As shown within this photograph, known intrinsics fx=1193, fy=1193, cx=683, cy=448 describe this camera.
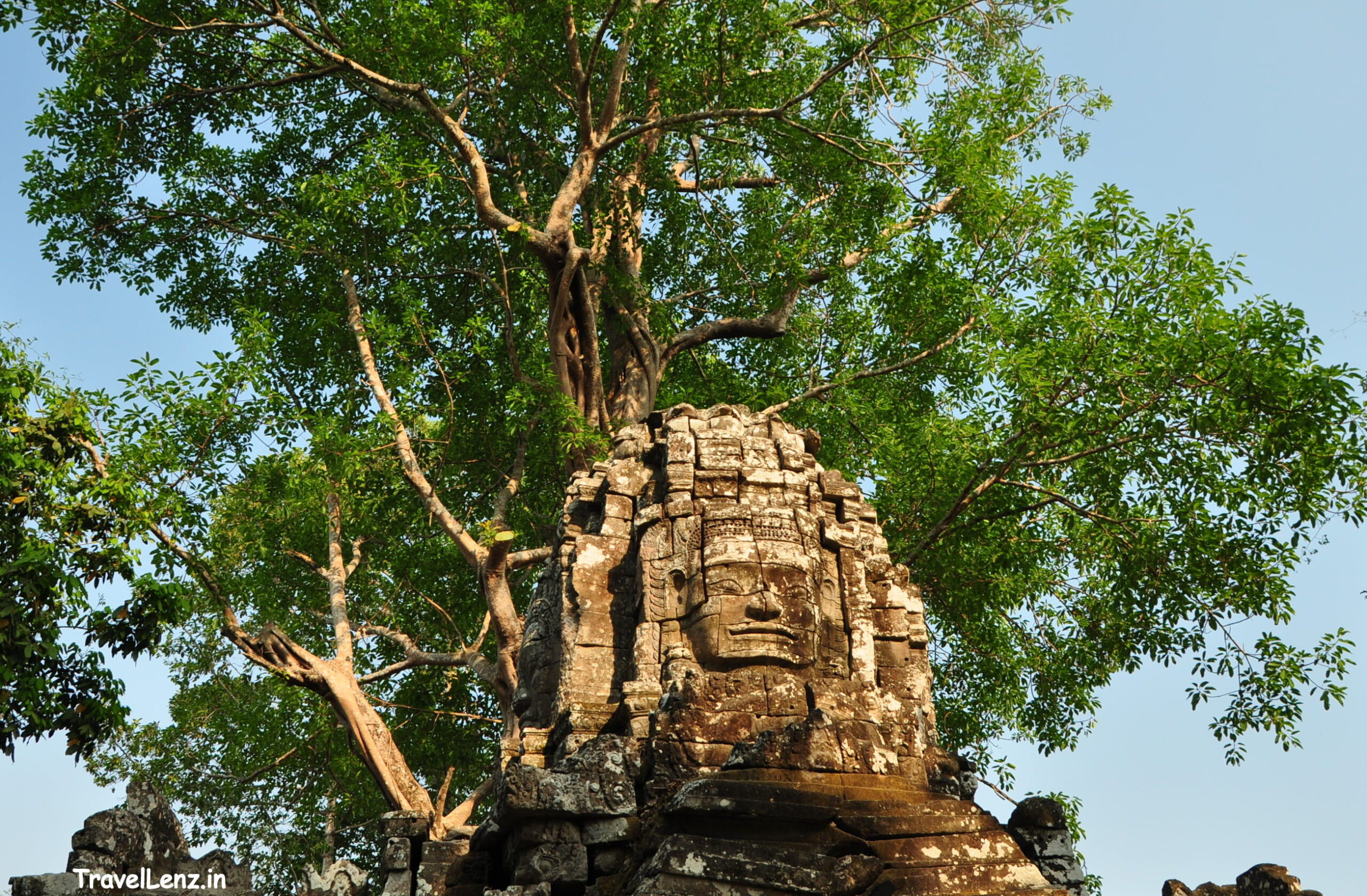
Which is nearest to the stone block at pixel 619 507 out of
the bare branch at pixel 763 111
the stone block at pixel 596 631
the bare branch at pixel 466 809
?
the stone block at pixel 596 631

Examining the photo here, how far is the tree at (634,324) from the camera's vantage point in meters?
13.8

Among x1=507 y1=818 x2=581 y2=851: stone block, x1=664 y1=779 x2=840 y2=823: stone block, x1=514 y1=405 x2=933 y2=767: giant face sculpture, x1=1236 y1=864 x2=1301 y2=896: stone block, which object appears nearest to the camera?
x1=664 y1=779 x2=840 y2=823: stone block

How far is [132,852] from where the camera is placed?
10477 mm

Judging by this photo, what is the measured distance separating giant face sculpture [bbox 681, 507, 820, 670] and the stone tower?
16mm

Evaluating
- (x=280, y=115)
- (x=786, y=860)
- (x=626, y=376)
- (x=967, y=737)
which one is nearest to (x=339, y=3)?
(x=280, y=115)

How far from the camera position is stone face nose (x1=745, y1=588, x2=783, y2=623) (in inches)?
345

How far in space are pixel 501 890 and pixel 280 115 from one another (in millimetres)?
14934

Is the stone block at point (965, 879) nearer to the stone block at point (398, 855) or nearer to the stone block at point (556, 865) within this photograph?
the stone block at point (556, 865)

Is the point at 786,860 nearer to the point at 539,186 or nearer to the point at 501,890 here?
the point at 501,890

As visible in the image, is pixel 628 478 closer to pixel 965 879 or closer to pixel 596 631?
pixel 596 631

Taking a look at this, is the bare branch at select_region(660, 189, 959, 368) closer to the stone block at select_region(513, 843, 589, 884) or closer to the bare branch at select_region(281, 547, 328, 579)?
the bare branch at select_region(281, 547, 328, 579)

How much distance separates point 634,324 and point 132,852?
835cm

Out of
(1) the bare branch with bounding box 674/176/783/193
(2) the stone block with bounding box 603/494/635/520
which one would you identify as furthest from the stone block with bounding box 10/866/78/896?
(1) the bare branch with bounding box 674/176/783/193

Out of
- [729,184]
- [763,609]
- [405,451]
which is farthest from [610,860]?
[729,184]
